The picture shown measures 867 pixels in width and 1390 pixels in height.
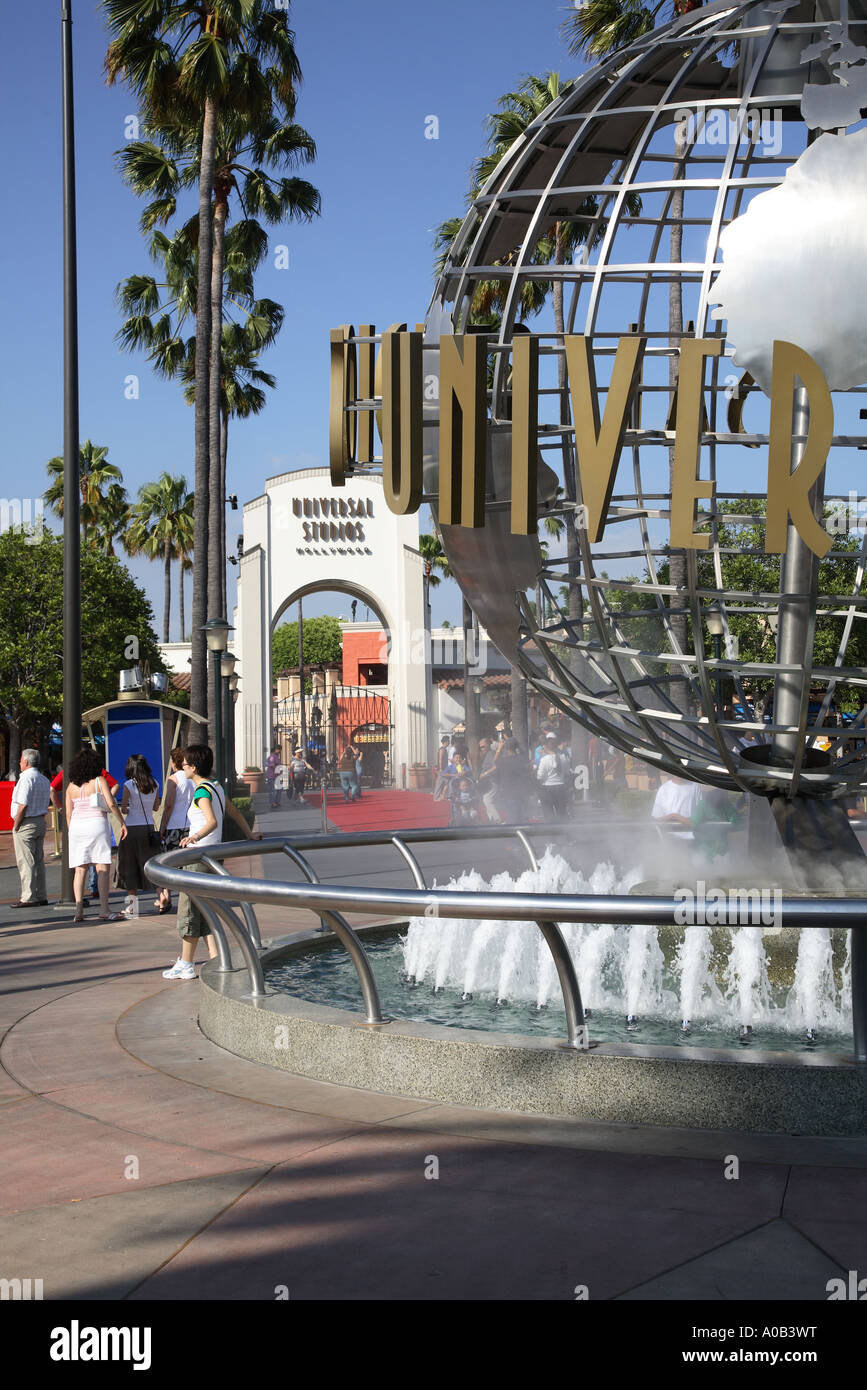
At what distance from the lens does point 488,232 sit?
701 cm

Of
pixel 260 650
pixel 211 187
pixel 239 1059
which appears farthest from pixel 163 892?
pixel 260 650

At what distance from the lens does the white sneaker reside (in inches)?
312

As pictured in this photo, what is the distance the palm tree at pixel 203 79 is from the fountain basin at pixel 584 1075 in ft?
50.2

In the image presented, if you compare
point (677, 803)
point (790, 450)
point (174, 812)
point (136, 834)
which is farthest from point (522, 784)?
point (790, 450)

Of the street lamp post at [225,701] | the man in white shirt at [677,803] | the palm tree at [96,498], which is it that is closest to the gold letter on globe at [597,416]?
the man in white shirt at [677,803]

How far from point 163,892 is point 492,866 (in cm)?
425

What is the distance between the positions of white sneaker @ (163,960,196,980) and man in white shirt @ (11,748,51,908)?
4.50 m

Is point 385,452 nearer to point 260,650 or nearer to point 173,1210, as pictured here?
point 173,1210

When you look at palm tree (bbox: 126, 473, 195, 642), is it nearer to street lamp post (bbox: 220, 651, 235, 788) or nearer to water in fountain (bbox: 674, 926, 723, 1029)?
street lamp post (bbox: 220, 651, 235, 788)

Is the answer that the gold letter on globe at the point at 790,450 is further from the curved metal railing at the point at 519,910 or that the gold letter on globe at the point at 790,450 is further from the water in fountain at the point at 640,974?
the water in fountain at the point at 640,974

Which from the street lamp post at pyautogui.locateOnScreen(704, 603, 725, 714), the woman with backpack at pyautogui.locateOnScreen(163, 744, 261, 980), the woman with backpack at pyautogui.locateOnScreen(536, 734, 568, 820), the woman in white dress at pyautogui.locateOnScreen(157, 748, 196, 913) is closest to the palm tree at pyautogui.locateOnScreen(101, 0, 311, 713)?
the woman with backpack at pyautogui.locateOnScreen(536, 734, 568, 820)

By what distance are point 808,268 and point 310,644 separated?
8612cm

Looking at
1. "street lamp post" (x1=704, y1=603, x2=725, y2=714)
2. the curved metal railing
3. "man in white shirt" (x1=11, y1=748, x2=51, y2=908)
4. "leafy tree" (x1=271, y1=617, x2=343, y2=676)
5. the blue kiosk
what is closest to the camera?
the curved metal railing

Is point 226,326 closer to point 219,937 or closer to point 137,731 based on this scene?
point 137,731
